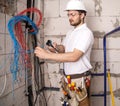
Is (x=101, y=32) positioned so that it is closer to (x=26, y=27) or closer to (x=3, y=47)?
(x=26, y=27)

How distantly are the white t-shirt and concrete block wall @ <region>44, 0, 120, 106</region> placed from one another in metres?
0.52

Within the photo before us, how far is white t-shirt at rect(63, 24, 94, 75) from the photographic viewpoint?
1.67 metres

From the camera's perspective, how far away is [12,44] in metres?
1.72

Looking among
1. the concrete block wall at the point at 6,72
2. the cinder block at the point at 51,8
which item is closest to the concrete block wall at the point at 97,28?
the cinder block at the point at 51,8

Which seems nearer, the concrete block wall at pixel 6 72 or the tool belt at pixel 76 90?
the concrete block wall at pixel 6 72

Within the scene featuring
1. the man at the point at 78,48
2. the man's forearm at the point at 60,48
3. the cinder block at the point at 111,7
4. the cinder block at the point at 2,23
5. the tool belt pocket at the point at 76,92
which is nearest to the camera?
the cinder block at the point at 2,23

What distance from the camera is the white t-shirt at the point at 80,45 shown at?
1674 millimetres

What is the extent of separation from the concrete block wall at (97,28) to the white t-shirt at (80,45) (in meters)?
0.52

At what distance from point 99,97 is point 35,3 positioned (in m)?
1.41

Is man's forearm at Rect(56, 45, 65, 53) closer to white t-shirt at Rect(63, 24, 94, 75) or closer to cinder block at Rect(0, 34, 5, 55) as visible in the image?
white t-shirt at Rect(63, 24, 94, 75)

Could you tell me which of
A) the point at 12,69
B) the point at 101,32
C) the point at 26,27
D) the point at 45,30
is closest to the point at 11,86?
the point at 12,69

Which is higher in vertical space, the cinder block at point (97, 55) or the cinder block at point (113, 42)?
the cinder block at point (113, 42)

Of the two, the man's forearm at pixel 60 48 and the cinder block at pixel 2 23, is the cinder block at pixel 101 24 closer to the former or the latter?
the man's forearm at pixel 60 48

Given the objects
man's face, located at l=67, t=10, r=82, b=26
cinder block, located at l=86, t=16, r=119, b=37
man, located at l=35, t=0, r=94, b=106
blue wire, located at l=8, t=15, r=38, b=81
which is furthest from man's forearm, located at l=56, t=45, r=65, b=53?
cinder block, located at l=86, t=16, r=119, b=37
